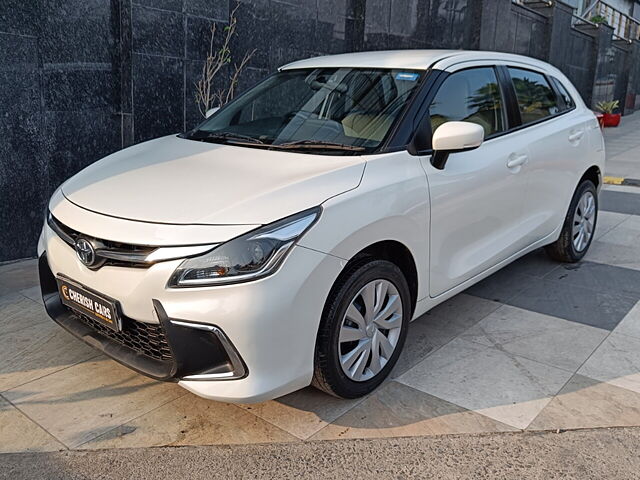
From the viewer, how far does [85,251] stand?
9.29 feet

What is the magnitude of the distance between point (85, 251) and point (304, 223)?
39.2 inches

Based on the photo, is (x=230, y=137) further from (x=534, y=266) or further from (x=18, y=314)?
(x=534, y=266)

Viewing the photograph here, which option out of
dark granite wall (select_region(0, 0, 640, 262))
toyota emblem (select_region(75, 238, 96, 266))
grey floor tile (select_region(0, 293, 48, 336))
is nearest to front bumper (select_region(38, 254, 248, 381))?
toyota emblem (select_region(75, 238, 96, 266))

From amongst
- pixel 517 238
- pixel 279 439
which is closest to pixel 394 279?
pixel 279 439

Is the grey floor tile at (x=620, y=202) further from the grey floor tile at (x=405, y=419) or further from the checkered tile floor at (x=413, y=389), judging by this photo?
the grey floor tile at (x=405, y=419)

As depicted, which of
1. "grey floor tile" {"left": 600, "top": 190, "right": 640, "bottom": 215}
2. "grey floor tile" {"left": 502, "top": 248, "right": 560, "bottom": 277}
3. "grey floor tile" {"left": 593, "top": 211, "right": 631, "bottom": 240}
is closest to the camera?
"grey floor tile" {"left": 502, "top": 248, "right": 560, "bottom": 277}

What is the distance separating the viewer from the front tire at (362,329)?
2.86 m

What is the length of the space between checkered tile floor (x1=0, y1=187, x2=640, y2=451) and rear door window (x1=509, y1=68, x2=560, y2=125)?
53.0 inches

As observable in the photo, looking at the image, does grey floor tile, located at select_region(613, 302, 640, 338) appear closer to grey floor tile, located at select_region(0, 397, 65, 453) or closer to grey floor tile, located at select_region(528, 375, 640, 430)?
grey floor tile, located at select_region(528, 375, 640, 430)

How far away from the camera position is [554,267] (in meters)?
5.35

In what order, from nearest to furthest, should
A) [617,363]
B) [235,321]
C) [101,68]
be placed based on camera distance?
[235,321] → [617,363] → [101,68]

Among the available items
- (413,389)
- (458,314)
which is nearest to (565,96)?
(458,314)

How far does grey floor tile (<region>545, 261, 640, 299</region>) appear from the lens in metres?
4.86

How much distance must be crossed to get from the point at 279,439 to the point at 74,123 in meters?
4.03
